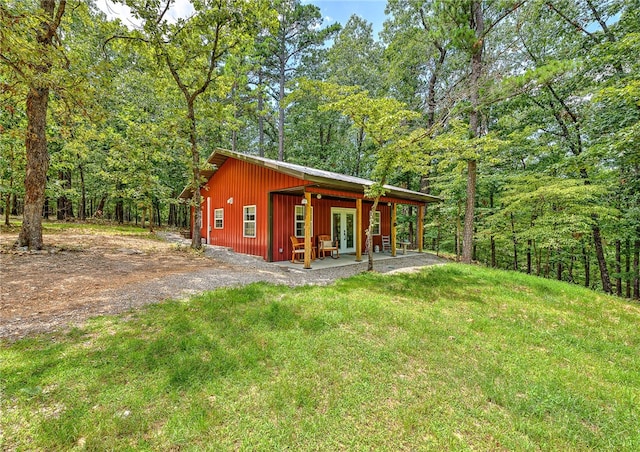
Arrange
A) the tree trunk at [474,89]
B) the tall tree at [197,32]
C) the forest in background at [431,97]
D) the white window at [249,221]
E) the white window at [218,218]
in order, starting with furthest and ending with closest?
the white window at [218,218]
the white window at [249,221]
the tree trunk at [474,89]
the tall tree at [197,32]
the forest in background at [431,97]

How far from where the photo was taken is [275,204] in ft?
29.8

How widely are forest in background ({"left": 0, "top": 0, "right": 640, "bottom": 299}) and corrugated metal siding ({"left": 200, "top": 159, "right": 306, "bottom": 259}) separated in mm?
1398

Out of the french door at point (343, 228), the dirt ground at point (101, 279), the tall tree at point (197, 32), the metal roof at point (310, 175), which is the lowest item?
the dirt ground at point (101, 279)

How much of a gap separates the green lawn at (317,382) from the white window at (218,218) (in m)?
7.94

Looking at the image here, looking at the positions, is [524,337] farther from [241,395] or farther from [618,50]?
[618,50]

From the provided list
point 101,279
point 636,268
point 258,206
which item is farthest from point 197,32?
point 636,268

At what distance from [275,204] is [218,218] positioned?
4181mm

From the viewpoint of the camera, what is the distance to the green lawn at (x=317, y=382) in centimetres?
187

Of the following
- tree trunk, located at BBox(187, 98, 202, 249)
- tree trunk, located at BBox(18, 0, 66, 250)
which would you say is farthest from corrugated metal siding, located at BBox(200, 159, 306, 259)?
tree trunk, located at BBox(18, 0, 66, 250)

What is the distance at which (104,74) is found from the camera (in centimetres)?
551

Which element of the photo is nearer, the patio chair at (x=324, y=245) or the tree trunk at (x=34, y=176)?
the tree trunk at (x=34, y=176)

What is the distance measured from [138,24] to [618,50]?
45.7 feet

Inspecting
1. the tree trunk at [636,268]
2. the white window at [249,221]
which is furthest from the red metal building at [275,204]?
the tree trunk at [636,268]

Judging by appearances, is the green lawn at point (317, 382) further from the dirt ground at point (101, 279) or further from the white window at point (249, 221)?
the white window at point (249, 221)
